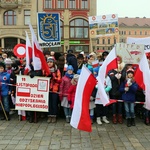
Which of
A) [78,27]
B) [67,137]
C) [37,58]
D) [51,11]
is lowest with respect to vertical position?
[67,137]

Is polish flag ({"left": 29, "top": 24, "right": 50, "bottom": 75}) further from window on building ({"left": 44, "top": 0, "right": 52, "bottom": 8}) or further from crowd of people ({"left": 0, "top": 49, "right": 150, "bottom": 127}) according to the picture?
window on building ({"left": 44, "top": 0, "right": 52, "bottom": 8})

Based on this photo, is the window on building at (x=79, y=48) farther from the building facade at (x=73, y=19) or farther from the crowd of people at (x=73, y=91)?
the crowd of people at (x=73, y=91)

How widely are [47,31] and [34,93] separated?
8.46ft

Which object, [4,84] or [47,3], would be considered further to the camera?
[47,3]

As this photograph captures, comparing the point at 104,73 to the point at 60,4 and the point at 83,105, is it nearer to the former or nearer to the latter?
the point at 83,105

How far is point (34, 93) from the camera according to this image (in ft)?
22.5

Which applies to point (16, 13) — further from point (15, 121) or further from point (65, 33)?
point (15, 121)

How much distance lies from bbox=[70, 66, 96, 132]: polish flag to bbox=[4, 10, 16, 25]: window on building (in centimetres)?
3436

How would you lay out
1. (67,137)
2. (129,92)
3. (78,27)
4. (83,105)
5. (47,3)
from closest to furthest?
1. (83,105)
2. (67,137)
3. (129,92)
4. (47,3)
5. (78,27)

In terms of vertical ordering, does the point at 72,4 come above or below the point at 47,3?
below

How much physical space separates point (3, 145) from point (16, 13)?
115ft

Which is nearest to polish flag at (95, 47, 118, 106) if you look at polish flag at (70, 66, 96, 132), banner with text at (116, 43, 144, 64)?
polish flag at (70, 66, 96, 132)

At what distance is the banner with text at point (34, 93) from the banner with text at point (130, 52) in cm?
222

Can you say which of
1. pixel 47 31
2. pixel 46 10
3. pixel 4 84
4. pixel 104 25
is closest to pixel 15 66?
pixel 4 84
